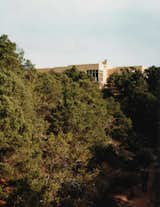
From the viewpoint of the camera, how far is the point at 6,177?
768 inches

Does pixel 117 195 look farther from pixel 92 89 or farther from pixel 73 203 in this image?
pixel 92 89

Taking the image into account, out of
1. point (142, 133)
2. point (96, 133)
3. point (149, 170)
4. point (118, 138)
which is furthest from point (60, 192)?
point (142, 133)

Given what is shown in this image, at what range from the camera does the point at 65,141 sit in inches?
714

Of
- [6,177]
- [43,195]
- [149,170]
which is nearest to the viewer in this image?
[43,195]

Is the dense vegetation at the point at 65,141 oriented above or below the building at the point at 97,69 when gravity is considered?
below

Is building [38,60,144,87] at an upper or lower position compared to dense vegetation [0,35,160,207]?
upper

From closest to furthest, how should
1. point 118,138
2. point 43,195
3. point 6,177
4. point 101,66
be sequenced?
point 43,195 < point 6,177 < point 118,138 < point 101,66

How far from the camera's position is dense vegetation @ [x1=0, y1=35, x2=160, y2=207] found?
55.0ft

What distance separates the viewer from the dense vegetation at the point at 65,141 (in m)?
16.8

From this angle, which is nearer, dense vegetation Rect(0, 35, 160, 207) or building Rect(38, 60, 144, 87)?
dense vegetation Rect(0, 35, 160, 207)

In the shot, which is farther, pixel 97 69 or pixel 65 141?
pixel 97 69

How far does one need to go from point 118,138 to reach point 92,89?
6.22 m

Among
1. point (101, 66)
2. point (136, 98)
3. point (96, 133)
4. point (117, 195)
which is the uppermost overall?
point (101, 66)

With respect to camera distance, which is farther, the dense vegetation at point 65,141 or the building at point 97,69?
the building at point 97,69
